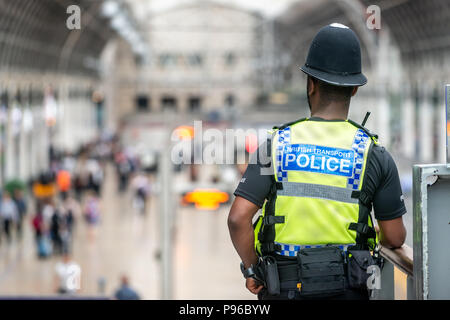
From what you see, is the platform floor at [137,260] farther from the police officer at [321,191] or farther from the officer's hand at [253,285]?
the police officer at [321,191]

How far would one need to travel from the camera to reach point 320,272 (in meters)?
3.07

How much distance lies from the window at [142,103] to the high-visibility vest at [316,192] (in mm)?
84248

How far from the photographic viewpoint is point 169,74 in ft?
282

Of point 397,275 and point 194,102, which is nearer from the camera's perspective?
point 397,275

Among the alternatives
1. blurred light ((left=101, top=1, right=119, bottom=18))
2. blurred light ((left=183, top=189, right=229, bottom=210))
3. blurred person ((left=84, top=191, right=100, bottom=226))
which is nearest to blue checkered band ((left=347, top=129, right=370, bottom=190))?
blurred light ((left=183, top=189, right=229, bottom=210))

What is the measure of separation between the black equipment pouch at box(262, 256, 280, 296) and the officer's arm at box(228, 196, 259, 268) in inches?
3.8

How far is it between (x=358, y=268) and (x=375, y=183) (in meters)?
0.30

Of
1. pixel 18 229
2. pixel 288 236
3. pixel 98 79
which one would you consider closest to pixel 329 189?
pixel 288 236

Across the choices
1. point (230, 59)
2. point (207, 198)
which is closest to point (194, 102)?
point (230, 59)

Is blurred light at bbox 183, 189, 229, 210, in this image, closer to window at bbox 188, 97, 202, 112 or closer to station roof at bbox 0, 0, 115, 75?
station roof at bbox 0, 0, 115, 75

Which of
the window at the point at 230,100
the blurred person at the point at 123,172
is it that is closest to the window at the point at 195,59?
the window at the point at 230,100

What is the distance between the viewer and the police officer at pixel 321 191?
10.3 ft

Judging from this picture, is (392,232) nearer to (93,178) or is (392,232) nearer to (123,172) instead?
(93,178)
